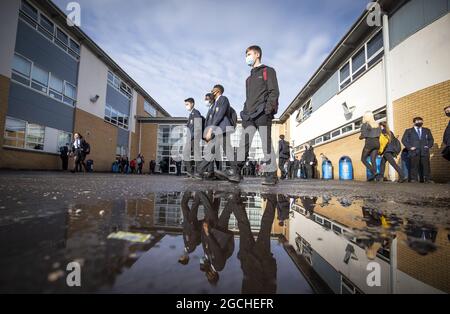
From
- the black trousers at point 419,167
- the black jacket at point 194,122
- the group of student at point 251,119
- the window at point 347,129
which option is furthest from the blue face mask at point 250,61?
the window at point 347,129

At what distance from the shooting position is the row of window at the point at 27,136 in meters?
10.9

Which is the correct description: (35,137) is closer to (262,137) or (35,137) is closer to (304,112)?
(262,137)

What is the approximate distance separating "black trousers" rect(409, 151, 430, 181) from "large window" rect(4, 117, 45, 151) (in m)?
15.4

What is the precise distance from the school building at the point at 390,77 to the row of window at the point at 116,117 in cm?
1611

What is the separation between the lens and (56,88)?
14.0 m

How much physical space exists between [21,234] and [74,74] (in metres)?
18.4

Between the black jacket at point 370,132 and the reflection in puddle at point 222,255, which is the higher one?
the black jacket at point 370,132

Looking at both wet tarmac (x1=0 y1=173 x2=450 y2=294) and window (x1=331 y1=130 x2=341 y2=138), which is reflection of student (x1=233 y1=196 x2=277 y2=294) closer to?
wet tarmac (x1=0 y1=173 x2=450 y2=294)

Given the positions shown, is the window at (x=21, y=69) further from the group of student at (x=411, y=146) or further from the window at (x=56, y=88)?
the group of student at (x=411, y=146)

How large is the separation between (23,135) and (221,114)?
1219 cm

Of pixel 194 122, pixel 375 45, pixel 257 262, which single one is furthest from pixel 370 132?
pixel 257 262

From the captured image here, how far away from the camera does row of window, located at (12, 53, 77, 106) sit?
11.5 meters

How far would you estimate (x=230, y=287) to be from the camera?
1.32 ft

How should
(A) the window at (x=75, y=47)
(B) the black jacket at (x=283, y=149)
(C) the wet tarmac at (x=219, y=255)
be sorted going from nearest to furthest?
(C) the wet tarmac at (x=219, y=255), (B) the black jacket at (x=283, y=149), (A) the window at (x=75, y=47)
